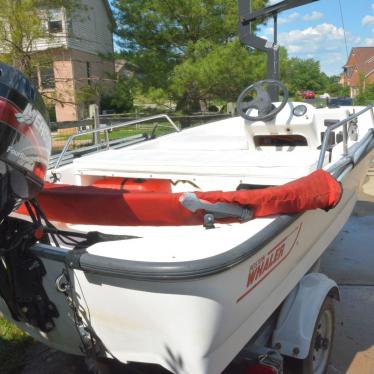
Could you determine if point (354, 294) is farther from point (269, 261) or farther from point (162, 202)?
point (162, 202)

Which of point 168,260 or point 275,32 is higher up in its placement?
point 275,32

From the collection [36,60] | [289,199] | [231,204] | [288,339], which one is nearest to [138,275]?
[231,204]

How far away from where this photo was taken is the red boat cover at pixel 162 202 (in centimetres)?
234

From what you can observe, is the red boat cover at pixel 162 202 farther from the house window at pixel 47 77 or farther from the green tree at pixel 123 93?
the green tree at pixel 123 93

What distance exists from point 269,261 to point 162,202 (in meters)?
0.59

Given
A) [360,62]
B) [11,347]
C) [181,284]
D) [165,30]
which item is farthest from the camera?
[360,62]

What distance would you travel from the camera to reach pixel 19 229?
7.39 ft

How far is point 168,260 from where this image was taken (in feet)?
6.19

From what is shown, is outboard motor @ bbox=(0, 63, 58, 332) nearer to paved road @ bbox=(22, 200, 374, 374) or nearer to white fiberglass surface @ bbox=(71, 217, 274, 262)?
white fiberglass surface @ bbox=(71, 217, 274, 262)

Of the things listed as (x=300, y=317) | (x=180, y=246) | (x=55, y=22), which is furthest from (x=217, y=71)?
(x=180, y=246)

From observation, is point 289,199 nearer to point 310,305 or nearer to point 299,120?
point 310,305

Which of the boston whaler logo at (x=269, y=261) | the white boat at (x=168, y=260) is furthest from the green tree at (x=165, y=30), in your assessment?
the boston whaler logo at (x=269, y=261)

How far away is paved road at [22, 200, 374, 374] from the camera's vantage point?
123 inches

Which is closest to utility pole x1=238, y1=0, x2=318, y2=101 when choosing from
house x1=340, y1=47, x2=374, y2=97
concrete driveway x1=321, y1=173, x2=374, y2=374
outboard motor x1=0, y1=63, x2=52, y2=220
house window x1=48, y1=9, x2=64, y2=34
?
concrete driveway x1=321, y1=173, x2=374, y2=374
